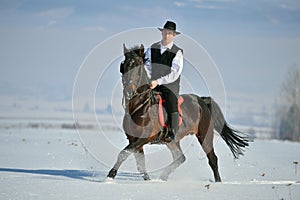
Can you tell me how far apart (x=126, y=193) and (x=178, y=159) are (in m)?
3.39

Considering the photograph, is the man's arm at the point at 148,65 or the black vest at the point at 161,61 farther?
the black vest at the point at 161,61

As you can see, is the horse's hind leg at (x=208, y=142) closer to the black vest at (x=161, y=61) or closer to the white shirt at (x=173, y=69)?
the black vest at (x=161, y=61)

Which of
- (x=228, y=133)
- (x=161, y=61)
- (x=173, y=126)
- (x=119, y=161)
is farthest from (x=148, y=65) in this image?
(x=228, y=133)

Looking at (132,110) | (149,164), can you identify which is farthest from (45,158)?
(132,110)

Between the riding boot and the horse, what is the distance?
142 mm

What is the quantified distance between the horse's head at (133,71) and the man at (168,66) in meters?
0.58

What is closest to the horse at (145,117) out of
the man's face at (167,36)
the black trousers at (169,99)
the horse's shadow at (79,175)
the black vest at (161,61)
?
the black trousers at (169,99)

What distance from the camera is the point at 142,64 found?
8.84m

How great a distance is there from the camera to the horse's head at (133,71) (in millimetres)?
8508

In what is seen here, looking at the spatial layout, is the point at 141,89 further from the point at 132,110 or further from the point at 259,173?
the point at 259,173

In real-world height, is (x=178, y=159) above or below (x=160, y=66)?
below

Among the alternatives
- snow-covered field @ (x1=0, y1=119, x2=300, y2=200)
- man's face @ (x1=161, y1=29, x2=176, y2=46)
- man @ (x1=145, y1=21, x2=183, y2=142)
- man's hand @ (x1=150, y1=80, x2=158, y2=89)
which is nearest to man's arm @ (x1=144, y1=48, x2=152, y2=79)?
man @ (x1=145, y1=21, x2=183, y2=142)

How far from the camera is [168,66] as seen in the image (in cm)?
954

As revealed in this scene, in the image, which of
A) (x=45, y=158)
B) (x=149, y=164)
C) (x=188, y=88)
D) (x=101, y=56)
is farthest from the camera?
(x=45, y=158)
